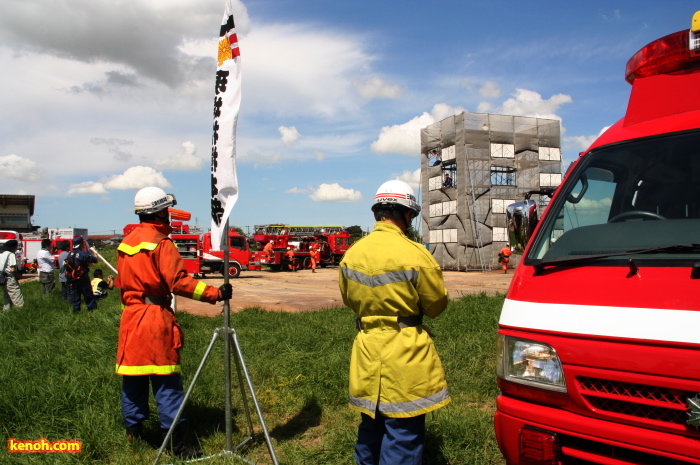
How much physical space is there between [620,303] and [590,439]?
59cm

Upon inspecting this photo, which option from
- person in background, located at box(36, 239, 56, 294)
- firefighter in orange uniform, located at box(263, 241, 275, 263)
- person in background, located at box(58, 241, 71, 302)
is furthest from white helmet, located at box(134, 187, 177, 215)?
firefighter in orange uniform, located at box(263, 241, 275, 263)

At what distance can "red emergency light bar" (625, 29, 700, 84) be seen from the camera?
9.93ft

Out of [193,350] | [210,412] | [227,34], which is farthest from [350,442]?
[193,350]

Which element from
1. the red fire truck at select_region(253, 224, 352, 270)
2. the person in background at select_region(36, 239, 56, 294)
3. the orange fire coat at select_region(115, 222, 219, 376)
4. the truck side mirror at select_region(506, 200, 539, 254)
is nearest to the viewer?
the truck side mirror at select_region(506, 200, 539, 254)

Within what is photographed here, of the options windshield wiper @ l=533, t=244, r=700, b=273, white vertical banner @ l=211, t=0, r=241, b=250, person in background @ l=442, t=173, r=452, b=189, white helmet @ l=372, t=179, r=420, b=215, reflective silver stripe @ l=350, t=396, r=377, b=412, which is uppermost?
person in background @ l=442, t=173, r=452, b=189

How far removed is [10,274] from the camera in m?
10.1

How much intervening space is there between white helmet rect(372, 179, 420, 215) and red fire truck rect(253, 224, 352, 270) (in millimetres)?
29269

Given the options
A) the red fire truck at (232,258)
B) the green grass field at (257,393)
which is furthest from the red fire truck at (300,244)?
the green grass field at (257,393)

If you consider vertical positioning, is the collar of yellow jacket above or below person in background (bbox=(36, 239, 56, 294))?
above

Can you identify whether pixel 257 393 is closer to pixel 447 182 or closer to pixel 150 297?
pixel 150 297

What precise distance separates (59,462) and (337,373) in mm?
2680

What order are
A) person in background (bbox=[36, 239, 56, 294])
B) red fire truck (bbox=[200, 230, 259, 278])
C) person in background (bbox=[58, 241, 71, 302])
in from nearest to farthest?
1. person in background (bbox=[58, 241, 71, 302])
2. person in background (bbox=[36, 239, 56, 294])
3. red fire truck (bbox=[200, 230, 259, 278])

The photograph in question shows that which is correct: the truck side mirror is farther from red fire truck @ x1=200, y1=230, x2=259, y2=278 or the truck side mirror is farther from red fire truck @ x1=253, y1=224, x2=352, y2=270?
red fire truck @ x1=253, y1=224, x2=352, y2=270

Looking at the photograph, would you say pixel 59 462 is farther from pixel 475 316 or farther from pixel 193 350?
pixel 475 316
